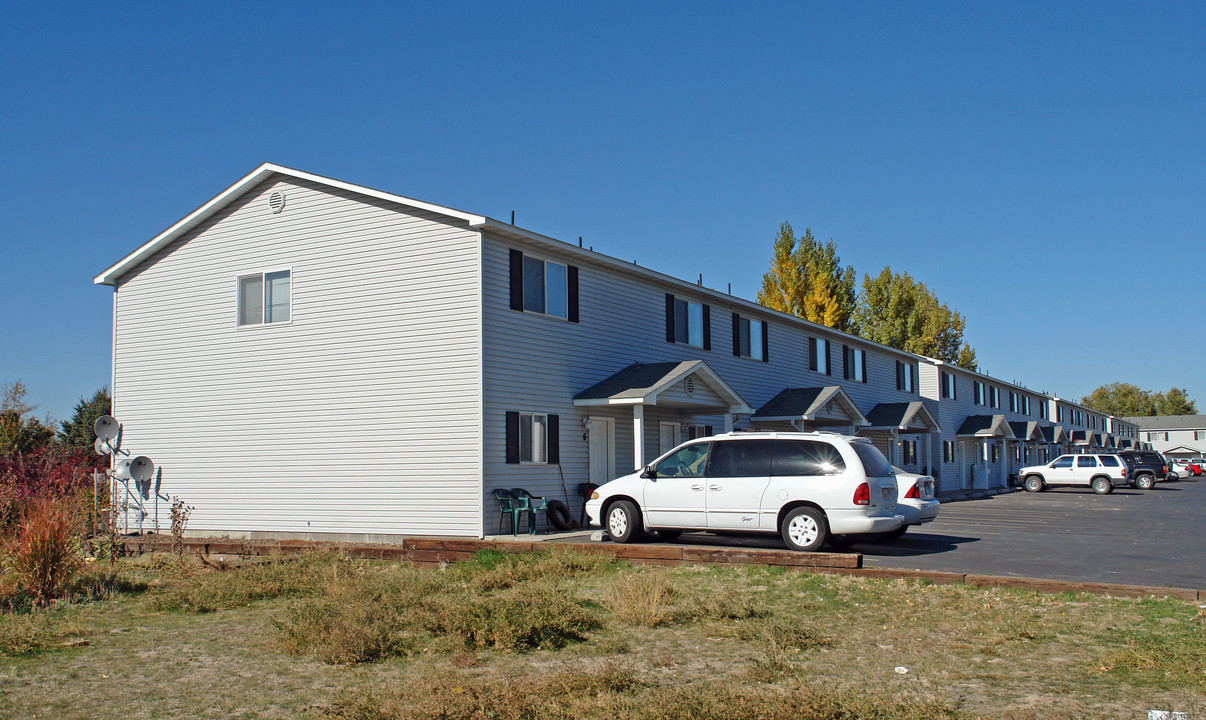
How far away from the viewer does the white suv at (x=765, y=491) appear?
13664 mm

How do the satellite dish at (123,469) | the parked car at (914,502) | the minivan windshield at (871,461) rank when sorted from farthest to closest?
the satellite dish at (123,469) → the parked car at (914,502) → the minivan windshield at (871,461)

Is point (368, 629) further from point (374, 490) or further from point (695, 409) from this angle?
point (695, 409)

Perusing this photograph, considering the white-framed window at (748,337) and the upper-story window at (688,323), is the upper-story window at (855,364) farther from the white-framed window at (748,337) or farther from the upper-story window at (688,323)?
the upper-story window at (688,323)

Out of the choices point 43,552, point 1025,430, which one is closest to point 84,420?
point 43,552

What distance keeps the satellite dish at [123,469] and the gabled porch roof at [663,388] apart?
32.7 ft

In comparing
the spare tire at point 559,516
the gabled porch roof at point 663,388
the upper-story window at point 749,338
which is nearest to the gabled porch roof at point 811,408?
the upper-story window at point 749,338

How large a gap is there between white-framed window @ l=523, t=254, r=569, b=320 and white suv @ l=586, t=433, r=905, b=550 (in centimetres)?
525

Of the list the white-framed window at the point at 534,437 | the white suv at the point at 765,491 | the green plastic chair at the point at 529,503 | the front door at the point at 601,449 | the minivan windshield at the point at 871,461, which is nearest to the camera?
the white suv at the point at 765,491

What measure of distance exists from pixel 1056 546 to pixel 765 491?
5.83 meters

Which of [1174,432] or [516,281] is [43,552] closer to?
[516,281]

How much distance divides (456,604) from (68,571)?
185 inches

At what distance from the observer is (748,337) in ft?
94.0

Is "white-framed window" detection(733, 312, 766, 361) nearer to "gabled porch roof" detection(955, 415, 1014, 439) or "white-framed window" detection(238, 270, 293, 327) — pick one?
"white-framed window" detection(238, 270, 293, 327)

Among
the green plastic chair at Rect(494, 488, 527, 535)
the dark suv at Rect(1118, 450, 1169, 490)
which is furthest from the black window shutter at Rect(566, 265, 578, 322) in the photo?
the dark suv at Rect(1118, 450, 1169, 490)
